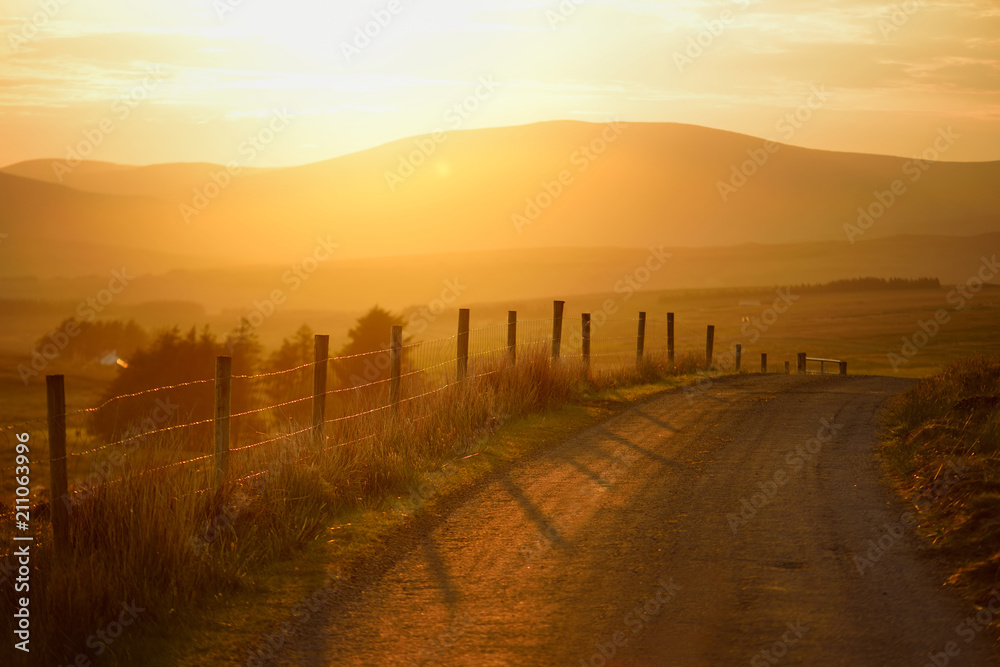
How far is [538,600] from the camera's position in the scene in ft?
18.6

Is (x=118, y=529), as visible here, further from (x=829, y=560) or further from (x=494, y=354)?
(x=494, y=354)

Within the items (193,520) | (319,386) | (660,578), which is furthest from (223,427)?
(660,578)

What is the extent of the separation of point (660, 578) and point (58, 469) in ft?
14.9

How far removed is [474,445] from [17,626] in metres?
6.82

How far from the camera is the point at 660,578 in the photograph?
6.05 metres

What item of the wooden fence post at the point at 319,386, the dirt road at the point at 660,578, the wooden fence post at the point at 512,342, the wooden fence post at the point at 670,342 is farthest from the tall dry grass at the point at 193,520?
the wooden fence post at the point at 670,342

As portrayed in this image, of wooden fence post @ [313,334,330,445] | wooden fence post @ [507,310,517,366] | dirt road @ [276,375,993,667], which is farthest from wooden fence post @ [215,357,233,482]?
wooden fence post @ [507,310,517,366]

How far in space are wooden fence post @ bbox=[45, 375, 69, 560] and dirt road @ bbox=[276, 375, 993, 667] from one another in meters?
2.17

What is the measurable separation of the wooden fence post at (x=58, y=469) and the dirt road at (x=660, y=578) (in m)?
2.17

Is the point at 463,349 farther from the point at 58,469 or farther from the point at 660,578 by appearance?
the point at 58,469

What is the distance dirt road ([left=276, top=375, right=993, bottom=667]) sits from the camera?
4.87 m

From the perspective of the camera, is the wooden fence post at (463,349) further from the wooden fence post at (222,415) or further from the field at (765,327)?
the field at (765,327)

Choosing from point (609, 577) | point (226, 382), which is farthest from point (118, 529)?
point (609, 577)

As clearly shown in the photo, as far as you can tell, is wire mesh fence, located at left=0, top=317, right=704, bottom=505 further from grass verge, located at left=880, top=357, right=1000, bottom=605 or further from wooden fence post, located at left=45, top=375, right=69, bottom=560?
grass verge, located at left=880, top=357, right=1000, bottom=605
